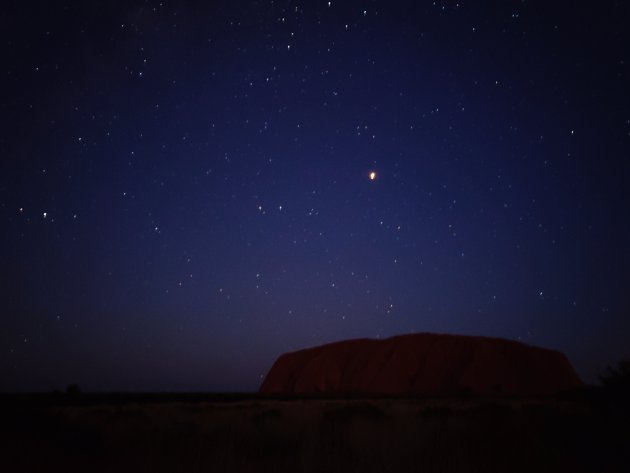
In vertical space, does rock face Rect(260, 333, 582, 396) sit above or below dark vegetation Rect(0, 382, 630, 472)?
below

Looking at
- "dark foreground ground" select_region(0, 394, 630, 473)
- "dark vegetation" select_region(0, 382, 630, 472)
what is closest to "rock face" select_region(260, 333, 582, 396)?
"dark vegetation" select_region(0, 382, 630, 472)

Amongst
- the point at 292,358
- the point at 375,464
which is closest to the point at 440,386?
the point at 292,358

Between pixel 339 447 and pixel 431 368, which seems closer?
pixel 339 447

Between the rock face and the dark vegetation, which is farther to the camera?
the rock face

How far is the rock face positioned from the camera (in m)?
69.1

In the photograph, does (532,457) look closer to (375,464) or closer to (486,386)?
(375,464)

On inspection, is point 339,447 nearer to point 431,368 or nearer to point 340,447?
point 340,447

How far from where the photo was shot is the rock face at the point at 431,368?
6912 centimetres

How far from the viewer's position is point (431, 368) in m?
75.4

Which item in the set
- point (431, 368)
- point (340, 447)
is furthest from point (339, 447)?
point (431, 368)

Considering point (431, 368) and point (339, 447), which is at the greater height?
point (339, 447)

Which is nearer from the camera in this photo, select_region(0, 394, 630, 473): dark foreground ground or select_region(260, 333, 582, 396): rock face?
select_region(0, 394, 630, 473): dark foreground ground

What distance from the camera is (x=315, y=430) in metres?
14.0

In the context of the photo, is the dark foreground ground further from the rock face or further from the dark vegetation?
the rock face
